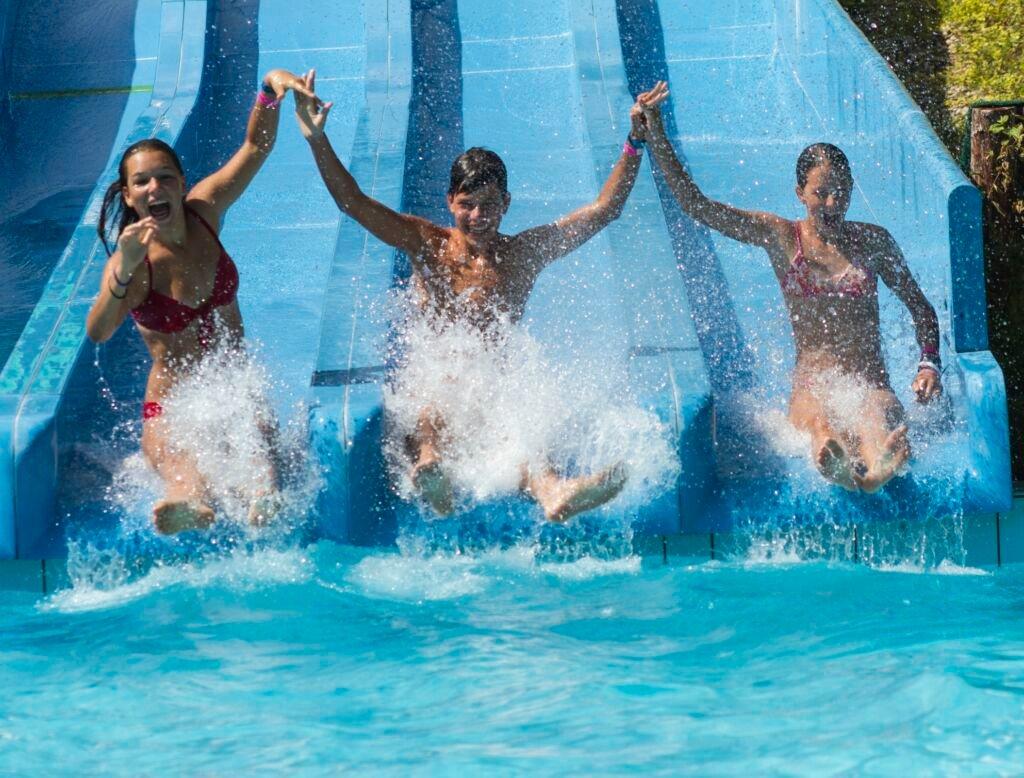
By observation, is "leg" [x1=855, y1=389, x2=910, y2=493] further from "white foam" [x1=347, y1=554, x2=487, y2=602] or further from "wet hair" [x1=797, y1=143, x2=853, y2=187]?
"white foam" [x1=347, y1=554, x2=487, y2=602]

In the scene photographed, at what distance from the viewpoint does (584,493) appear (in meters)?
4.31

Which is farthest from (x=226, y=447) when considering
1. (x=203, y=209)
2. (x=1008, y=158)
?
(x=1008, y=158)

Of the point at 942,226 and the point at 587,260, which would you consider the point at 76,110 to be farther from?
the point at 942,226

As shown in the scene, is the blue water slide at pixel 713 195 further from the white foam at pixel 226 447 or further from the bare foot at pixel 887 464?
the white foam at pixel 226 447

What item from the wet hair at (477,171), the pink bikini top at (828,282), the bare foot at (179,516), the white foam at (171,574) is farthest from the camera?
the pink bikini top at (828,282)

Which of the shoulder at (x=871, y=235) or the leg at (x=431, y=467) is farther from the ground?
the shoulder at (x=871, y=235)

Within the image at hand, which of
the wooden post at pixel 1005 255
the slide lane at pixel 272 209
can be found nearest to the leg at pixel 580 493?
the slide lane at pixel 272 209

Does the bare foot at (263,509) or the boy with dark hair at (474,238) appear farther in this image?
the boy with dark hair at (474,238)

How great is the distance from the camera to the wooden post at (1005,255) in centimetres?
523

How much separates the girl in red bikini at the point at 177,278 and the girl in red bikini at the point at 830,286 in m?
1.32

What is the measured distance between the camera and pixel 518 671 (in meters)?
3.89

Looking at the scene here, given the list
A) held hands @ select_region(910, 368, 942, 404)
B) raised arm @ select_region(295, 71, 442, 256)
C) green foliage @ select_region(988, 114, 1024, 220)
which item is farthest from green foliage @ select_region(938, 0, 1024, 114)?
raised arm @ select_region(295, 71, 442, 256)

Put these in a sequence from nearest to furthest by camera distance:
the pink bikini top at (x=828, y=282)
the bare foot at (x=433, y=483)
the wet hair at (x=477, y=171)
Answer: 1. the bare foot at (x=433, y=483)
2. the wet hair at (x=477, y=171)
3. the pink bikini top at (x=828, y=282)

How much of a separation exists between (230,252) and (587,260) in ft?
4.89
